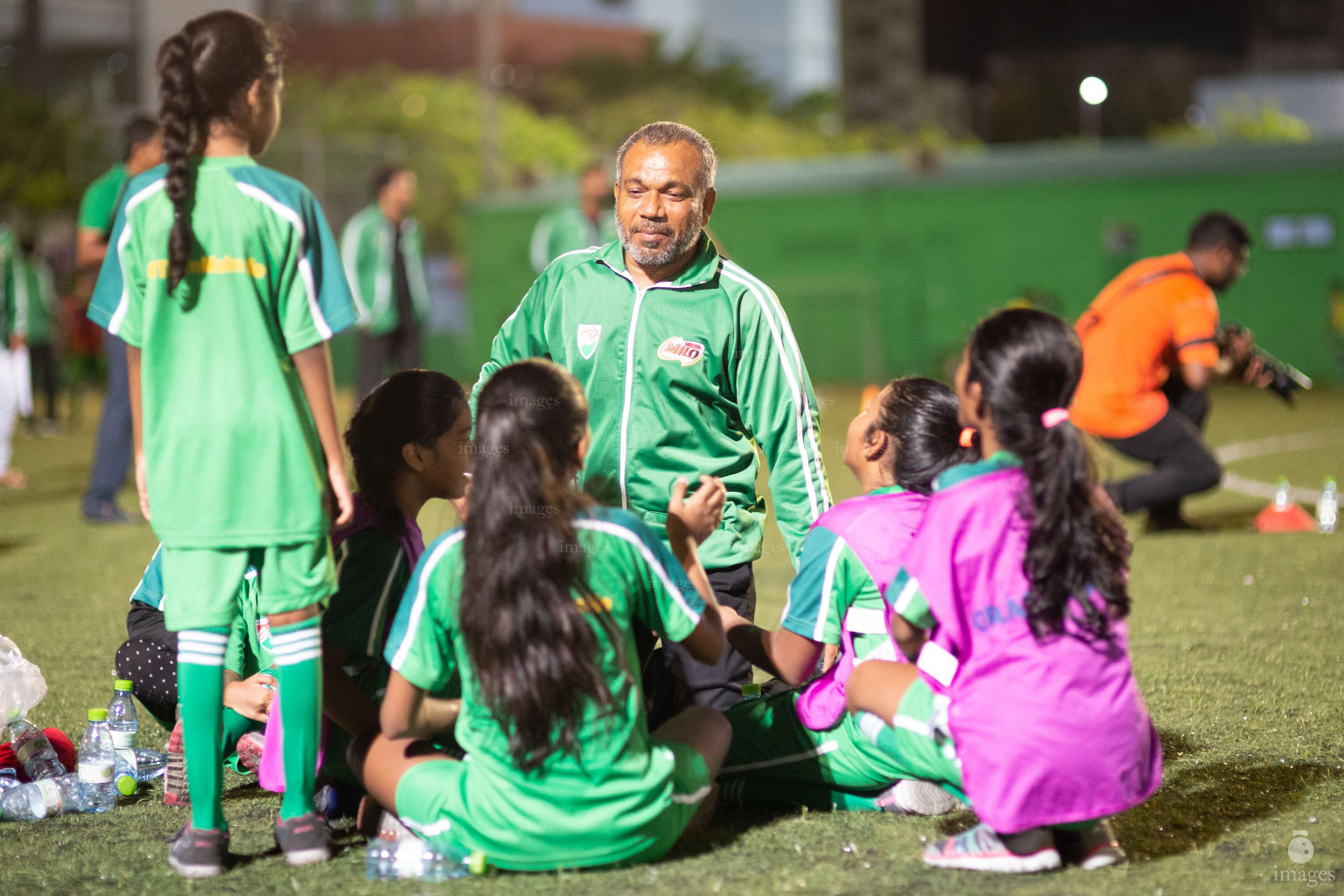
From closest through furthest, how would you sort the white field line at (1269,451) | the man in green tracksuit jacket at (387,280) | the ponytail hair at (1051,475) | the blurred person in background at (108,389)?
1. the ponytail hair at (1051,475)
2. the blurred person in background at (108,389)
3. the white field line at (1269,451)
4. the man in green tracksuit jacket at (387,280)

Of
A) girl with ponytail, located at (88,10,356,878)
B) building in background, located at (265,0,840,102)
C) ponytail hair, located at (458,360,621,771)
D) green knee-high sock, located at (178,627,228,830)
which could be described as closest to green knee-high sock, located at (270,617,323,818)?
girl with ponytail, located at (88,10,356,878)

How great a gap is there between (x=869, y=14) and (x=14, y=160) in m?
41.6

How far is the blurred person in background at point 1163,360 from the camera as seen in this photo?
7324 mm

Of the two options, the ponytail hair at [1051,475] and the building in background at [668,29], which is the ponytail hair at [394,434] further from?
the building in background at [668,29]

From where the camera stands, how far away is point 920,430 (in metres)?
3.34

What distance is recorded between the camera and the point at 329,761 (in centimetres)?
340

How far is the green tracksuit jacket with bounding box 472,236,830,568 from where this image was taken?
11.8 ft

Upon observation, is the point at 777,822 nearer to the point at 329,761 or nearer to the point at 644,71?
the point at 329,761

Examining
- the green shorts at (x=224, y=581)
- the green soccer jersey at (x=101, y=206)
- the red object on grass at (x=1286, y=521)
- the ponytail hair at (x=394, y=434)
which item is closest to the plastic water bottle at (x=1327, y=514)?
the red object on grass at (x=1286, y=521)

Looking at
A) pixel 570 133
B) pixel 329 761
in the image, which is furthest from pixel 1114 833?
pixel 570 133

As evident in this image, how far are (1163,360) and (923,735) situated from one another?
5.04m

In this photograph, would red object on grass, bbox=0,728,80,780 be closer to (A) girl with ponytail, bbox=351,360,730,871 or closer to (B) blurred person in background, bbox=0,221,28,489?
(A) girl with ponytail, bbox=351,360,730,871

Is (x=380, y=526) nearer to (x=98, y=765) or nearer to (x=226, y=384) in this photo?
(x=226, y=384)

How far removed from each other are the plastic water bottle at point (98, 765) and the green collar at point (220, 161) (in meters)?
1.55
